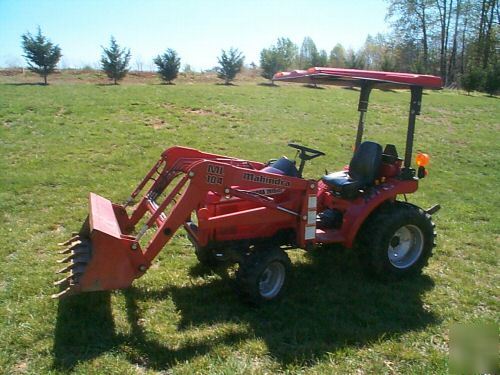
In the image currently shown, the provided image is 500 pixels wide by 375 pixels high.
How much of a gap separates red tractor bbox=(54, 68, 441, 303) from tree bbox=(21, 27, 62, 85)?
70.9ft

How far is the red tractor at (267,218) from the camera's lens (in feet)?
12.5

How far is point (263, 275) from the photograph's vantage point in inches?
168

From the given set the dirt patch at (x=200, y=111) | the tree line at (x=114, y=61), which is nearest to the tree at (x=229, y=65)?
the tree line at (x=114, y=61)

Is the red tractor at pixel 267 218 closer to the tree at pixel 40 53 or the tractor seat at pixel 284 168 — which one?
the tractor seat at pixel 284 168

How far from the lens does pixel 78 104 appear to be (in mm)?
14102

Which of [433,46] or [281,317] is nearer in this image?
[281,317]

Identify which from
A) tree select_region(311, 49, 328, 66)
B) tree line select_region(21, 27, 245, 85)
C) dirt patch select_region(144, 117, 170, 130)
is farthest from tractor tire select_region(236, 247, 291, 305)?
tree select_region(311, 49, 328, 66)

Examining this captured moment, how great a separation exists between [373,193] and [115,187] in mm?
4879

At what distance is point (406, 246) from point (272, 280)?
1.88 m

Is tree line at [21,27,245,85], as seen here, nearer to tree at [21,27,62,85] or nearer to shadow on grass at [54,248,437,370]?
tree at [21,27,62,85]

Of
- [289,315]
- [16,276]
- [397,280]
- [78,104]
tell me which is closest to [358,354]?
[289,315]

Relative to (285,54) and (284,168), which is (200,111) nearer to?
(284,168)

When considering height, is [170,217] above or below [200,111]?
below

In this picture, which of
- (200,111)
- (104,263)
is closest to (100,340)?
(104,263)
